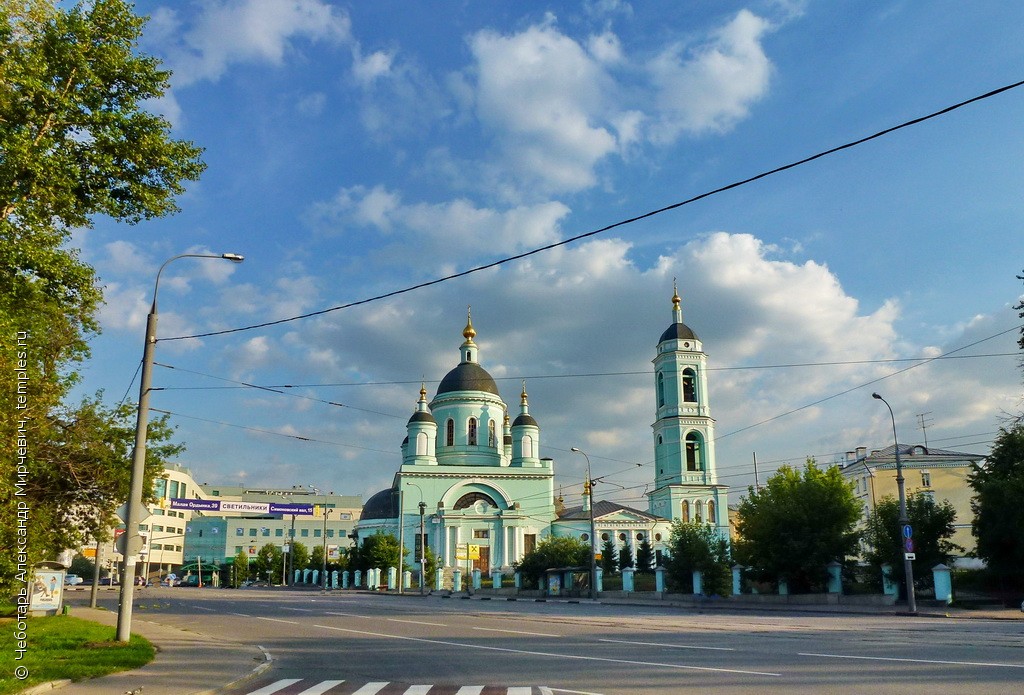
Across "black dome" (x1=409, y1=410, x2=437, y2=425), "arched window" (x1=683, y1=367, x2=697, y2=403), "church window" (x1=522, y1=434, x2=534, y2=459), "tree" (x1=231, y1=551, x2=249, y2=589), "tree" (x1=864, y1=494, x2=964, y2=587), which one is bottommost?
"tree" (x1=231, y1=551, x2=249, y2=589)

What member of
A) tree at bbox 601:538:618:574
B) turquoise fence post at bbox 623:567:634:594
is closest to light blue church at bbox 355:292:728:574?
tree at bbox 601:538:618:574

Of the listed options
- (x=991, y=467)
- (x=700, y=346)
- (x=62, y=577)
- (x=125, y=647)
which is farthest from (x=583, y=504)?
(x=125, y=647)

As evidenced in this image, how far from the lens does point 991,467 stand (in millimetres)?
34594

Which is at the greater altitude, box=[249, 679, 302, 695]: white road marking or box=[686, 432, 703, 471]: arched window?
box=[686, 432, 703, 471]: arched window

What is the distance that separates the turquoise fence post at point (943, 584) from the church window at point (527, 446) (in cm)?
5781

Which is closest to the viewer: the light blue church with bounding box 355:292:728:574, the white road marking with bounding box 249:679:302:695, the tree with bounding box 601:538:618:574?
the white road marking with bounding box 249:679:302:695

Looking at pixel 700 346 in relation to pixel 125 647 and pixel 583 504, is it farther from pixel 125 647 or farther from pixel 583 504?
pixel 125 647

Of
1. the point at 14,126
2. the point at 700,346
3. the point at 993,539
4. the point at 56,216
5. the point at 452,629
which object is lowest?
the point at 452,629

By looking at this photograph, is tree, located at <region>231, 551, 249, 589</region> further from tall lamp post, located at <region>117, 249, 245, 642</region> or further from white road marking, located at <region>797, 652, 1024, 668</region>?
white road marking, located at <region>797, 652, 1024, 668</region>

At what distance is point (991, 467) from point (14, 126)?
3731 centimetres

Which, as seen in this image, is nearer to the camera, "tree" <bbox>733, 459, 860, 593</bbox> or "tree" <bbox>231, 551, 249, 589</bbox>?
"tree" <bbox>733, 459, 860, 593</bbox>

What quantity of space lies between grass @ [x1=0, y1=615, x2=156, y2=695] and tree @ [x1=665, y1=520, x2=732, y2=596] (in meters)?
27.3

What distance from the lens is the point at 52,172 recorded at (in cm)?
1530

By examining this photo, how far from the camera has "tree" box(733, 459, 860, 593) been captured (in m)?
33.9
